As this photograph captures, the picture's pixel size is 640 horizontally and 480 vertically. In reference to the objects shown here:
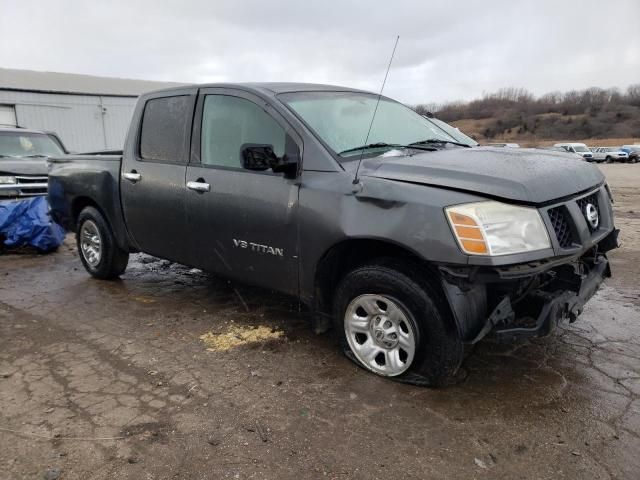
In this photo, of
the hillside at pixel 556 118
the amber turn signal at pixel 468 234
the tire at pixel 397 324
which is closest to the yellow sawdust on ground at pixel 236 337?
the tire at pixel 397 324

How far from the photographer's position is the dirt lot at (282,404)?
2.45 metres

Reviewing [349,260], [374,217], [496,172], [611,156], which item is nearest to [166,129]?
[349,260]

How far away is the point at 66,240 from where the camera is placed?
8.03 meters

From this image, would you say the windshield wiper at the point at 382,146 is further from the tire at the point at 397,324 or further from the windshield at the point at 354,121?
the tire at the point at 397,324

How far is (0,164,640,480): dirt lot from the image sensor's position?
245cm

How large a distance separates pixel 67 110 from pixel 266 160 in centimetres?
2482

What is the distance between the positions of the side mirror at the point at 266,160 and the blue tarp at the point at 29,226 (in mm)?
4921

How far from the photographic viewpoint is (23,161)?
822 cm

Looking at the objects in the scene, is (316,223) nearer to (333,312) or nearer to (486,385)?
(333,312)

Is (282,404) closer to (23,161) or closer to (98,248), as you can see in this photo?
(98,248)

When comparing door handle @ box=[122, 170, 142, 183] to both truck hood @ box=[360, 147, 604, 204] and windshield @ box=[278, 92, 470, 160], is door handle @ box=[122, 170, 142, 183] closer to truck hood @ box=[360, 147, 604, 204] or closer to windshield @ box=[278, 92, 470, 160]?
windshield @ box=[278, 92, 470, 160]

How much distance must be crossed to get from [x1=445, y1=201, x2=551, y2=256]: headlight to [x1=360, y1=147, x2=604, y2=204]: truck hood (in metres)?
0.07

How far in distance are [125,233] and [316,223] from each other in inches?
99.4

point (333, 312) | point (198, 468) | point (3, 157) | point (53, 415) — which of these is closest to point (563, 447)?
point (333, 312)
